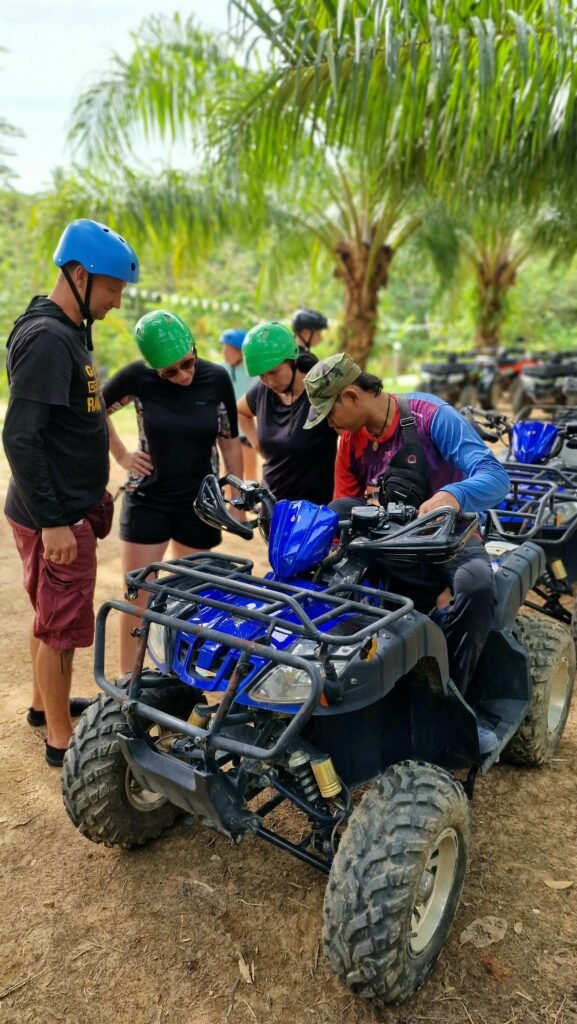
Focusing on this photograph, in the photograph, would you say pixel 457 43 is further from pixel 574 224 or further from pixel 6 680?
pixel 574 224

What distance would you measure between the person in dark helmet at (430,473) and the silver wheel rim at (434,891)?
425mm

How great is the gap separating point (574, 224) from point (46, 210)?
672 cm

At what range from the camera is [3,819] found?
299 centimetres

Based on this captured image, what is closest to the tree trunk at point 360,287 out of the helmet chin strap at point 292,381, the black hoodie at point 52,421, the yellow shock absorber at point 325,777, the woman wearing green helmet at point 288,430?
the woman wearing green helmet at point 288,430

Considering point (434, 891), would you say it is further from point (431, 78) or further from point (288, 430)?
point (431, 78)

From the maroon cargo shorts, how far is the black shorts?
0.40 metres

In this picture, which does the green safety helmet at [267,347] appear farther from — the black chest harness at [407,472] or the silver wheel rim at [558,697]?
the silver wheel rim at [558,697]

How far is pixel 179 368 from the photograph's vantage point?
11.2 ft

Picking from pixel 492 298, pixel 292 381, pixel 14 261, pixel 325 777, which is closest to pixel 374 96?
pixel 292 381

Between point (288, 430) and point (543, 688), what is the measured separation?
1.63m

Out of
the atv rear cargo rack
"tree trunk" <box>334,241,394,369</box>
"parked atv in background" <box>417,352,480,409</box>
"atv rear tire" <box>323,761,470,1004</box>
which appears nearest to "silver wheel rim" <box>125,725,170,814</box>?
"atv rear tire" <box>323,761,470,1004</box>

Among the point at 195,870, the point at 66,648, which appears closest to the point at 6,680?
the point at 66,648

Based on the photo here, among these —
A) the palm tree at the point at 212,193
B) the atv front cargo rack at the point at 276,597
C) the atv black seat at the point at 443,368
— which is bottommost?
the atv black seat at the point at 443,368

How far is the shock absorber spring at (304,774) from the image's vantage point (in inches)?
86.4
